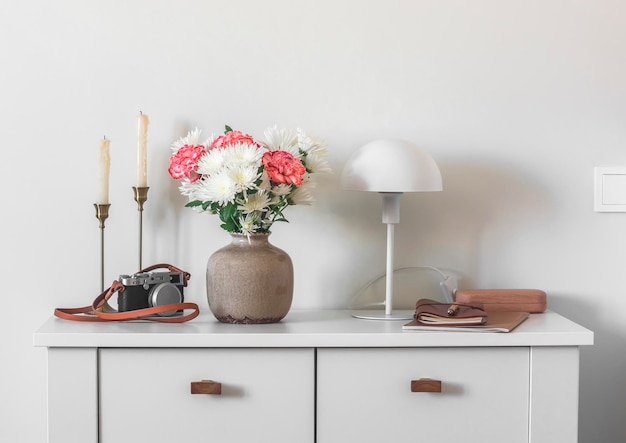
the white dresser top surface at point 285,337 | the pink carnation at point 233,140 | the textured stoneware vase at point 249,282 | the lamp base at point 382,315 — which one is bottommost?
the white dresser top surface at point 285,337

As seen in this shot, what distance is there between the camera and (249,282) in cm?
167

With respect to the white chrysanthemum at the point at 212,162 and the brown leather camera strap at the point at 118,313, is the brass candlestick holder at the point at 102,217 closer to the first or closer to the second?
the brown leather camera strap at the point at 118,313

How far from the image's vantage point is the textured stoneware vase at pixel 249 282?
168 cm

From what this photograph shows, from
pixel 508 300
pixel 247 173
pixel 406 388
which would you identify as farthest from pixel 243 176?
pixel 508 300

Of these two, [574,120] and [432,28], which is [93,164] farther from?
[574,120]

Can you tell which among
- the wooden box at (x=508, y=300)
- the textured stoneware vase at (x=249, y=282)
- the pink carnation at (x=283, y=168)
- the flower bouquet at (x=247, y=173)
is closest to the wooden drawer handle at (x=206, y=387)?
the textured stoneware vase at (x=249, y=282)

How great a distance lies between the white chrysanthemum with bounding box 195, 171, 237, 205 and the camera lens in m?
0.24

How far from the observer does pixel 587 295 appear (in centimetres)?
201

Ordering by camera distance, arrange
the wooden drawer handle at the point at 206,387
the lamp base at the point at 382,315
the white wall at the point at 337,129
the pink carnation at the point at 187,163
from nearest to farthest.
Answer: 1. the wooden drawer handle at the point at 206,387
2. the pink carnation at the point at 187,163
3. the lamp base at the point at 382,315
4. the white wall at the point at 337,129

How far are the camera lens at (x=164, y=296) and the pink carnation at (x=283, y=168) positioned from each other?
1.14 feet

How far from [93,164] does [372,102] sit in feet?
2.26

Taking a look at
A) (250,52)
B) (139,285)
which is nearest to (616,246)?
(250,52)

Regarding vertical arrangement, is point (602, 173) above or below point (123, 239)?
above

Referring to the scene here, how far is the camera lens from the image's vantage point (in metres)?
1.75
